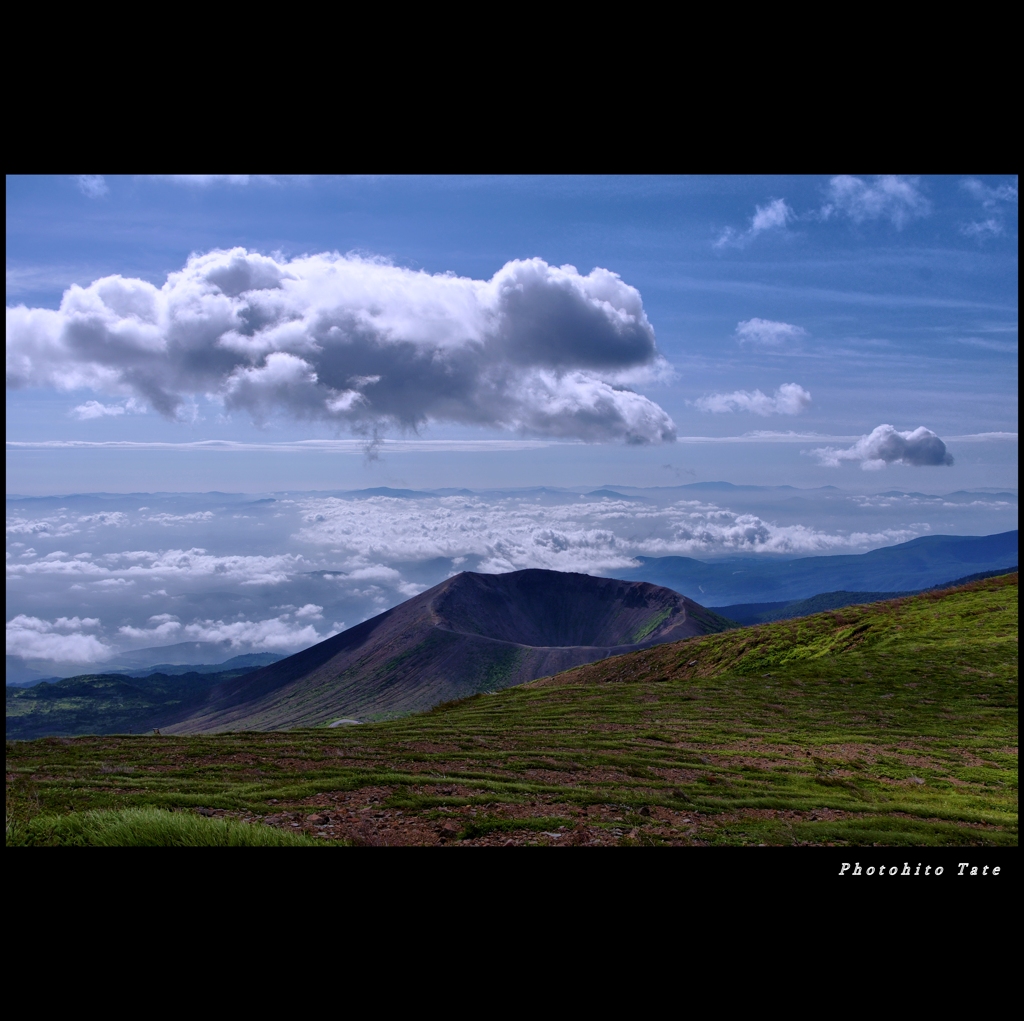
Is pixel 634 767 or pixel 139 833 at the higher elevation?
pixel 139 833

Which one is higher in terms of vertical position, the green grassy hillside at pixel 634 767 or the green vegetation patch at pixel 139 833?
the green vegetation patch at pixel 139 833

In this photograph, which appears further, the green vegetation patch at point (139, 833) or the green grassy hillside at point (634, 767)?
the green grassy hillside at point (634, 767)

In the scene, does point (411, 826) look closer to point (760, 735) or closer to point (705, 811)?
point (705, 811)

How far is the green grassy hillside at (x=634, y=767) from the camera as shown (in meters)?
10.8

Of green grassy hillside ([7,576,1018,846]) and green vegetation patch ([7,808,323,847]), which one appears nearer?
green vegetation patch ([7,808,323,847])

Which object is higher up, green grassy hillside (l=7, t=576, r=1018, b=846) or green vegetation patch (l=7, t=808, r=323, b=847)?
green vegetation patch (l=7, t=808, r=323, b=847)

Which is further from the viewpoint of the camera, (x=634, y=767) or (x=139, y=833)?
(x=634, y=767)

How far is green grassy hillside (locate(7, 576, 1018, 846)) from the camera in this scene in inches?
424

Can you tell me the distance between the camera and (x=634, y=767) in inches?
632
